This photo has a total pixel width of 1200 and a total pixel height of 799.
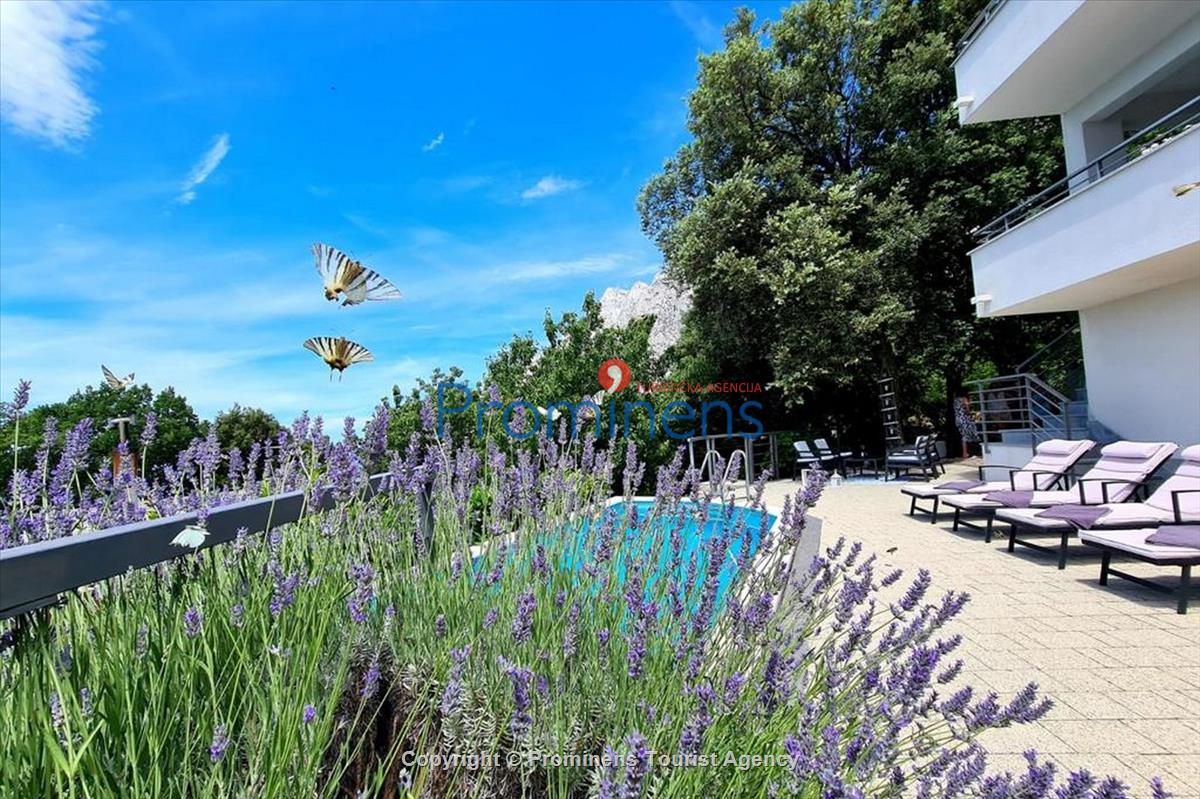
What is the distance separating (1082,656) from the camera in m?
3.63

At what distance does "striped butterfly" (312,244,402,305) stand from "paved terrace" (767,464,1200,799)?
408 centimetres

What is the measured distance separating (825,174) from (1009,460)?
31.6 ft

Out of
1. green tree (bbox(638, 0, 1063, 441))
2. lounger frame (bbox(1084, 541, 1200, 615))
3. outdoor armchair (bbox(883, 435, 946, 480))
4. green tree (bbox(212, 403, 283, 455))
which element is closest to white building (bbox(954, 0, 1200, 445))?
outdoor armchair (bbox(883, 435, 946, 480))

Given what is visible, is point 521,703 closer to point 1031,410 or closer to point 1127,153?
point 1127,153

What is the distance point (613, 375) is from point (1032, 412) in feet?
26.2

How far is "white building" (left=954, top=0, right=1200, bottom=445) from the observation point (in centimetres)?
745

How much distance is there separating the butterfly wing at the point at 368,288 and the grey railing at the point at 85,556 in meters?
2.45

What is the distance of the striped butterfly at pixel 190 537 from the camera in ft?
4.52

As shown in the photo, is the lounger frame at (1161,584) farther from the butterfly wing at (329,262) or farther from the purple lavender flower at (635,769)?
the butterfly wing at (329,262)

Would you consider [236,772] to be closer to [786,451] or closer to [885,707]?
[885,707]

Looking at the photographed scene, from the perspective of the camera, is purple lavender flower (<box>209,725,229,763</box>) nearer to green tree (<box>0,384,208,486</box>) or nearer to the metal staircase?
green tree (<box>0,384,208,486</box>)

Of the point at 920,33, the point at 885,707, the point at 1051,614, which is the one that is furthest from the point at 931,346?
the point at 885,707

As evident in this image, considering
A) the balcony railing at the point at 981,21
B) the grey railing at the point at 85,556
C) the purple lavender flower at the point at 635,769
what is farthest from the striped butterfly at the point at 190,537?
the balcony railing at the point at 981,21

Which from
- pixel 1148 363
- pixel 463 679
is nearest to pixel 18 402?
pixel 463 679
